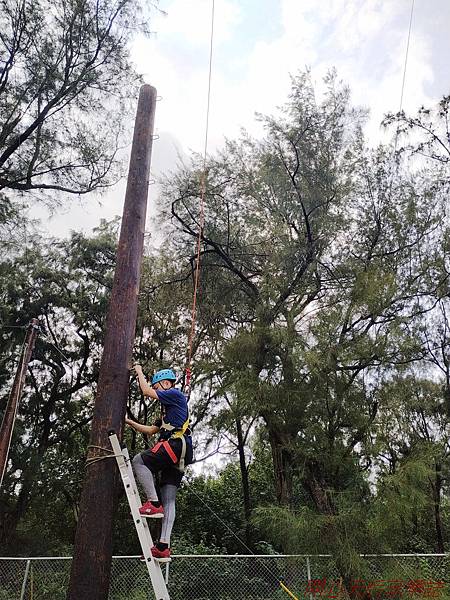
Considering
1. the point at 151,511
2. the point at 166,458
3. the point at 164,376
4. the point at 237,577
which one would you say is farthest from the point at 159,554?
the point at 237,577

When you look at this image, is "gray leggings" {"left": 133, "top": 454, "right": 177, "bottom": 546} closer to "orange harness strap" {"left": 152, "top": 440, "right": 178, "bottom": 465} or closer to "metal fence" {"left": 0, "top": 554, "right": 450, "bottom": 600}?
"orange harness strap" {"left": 152, "top": 440, "right": 178, "bottom": 465}

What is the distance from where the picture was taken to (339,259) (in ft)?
34.9

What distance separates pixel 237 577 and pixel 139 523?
600 centimetres

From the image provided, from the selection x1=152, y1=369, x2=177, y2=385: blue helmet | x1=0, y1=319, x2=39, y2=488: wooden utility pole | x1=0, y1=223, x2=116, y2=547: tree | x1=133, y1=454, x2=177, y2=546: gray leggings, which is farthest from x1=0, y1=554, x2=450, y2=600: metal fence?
x1=0, y1=223, x2=116, y2=547: tree

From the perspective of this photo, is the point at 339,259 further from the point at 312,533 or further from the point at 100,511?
the point at 100,511

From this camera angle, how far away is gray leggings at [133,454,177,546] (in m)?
3.71

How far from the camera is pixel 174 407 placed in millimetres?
4117

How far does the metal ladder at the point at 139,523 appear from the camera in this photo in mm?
3150

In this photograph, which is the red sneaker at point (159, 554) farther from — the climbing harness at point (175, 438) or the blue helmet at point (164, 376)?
the blue helmet at point (164, 376)

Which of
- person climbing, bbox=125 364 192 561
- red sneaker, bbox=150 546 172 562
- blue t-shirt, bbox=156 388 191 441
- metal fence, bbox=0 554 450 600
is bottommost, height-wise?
metal fence, bbox=0 554 450 600

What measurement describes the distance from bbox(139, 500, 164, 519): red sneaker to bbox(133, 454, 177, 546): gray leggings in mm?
95

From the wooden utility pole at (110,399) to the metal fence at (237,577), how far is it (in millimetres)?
4869

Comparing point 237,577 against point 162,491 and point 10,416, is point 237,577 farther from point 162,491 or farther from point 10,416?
point 10,416

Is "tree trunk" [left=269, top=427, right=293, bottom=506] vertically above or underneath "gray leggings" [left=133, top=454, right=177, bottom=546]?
above
